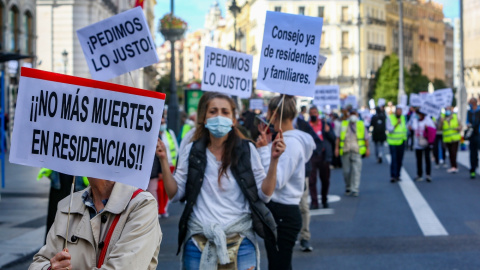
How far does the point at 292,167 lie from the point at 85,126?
9.47 feet

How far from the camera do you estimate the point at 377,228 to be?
12039 millimetres

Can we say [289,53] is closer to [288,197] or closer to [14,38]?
[288,197]

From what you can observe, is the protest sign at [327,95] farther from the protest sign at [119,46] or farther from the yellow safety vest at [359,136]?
the protest sign at [119,46]

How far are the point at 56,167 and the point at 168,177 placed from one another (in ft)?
5.16

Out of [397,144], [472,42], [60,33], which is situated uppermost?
[472,42]

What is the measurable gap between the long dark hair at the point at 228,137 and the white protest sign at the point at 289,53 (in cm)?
73

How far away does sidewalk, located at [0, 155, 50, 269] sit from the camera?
10242 mm

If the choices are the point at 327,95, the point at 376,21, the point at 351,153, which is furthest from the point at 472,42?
the point at 351,153

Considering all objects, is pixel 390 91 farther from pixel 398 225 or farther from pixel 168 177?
pixel 168 177

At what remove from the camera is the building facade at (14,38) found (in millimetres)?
34369

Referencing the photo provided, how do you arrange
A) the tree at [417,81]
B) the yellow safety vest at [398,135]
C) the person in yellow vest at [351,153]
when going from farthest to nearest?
the tree at [417,81], the yellow safety vest at [398,135], the person in yellow vest at [351,153]

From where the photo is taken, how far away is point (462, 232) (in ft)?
37.5

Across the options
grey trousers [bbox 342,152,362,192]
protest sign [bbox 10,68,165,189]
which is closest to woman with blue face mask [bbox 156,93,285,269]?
protest sign [bbox 10,68,165,189]

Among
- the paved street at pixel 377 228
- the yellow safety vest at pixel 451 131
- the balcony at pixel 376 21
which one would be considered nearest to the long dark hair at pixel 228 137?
the paved street at pixel 377 228
